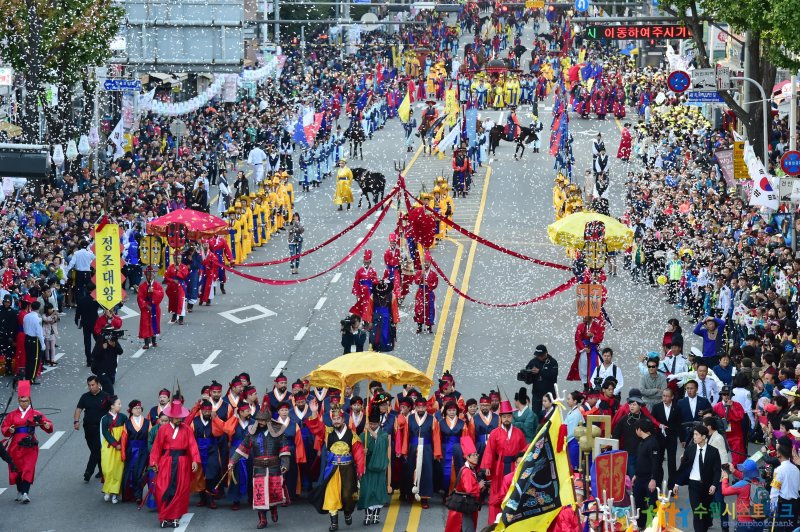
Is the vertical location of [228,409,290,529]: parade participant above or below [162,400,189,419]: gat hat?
below

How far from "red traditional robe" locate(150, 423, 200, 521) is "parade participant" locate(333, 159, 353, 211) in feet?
78.4

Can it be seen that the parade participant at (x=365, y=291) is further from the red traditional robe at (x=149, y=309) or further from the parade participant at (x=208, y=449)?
the parade participant at (x=208, y=449)

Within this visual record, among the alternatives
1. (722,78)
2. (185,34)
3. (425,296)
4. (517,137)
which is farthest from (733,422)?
(517,137)

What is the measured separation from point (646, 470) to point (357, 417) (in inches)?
151

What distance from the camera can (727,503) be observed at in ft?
61.8

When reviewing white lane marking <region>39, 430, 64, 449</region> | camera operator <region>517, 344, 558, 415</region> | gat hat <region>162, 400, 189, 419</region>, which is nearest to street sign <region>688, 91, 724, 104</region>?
camera operator <region>517, 344, 558, 415</region>

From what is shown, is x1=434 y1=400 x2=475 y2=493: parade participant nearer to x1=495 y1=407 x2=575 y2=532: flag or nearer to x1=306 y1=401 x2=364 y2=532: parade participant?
x1=306 y1=401 x2=364 y2=532: parade participant

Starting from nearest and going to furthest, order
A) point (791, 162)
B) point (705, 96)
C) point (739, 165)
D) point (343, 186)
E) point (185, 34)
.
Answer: point (791, 162)
point (739, 165)
point (705, 96)
point (185, 34)
point (343, 186)

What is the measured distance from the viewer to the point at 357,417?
71.0 feet

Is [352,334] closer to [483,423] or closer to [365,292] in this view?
[365,292]

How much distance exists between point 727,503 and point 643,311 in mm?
14829

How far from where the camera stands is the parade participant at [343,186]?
146 ft

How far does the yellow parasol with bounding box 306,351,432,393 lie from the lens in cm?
2300

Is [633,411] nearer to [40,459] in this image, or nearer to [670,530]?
[670,530]
